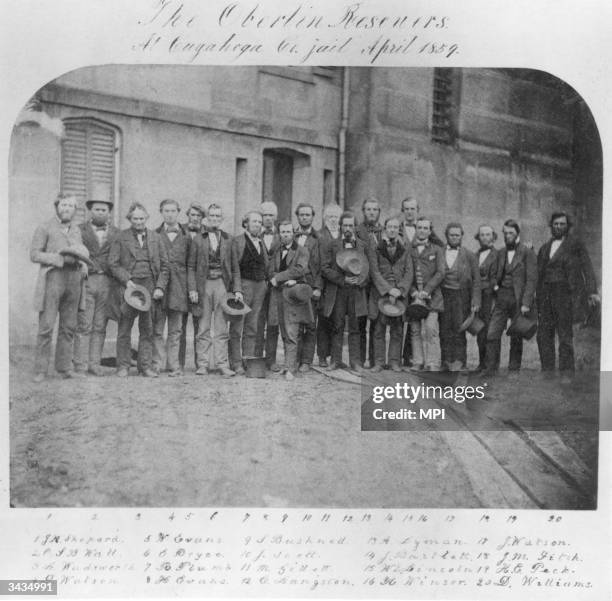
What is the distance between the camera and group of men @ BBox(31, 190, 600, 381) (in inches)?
152

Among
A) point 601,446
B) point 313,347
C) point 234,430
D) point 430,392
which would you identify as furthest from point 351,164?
point 601,446

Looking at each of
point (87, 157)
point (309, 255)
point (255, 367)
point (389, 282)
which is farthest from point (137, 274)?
point (389, 282)

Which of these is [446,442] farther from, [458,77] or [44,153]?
[44,153]

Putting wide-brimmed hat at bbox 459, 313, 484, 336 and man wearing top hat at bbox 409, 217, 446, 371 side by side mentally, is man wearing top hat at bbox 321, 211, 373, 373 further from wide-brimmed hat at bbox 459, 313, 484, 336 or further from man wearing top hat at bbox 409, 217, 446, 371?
wide-brimmed hat at bbox 459, 313, 484, 336

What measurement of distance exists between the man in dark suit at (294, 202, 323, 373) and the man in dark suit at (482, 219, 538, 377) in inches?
35.7

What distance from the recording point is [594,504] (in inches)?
150

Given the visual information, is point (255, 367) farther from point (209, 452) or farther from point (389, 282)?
point (389, 282)

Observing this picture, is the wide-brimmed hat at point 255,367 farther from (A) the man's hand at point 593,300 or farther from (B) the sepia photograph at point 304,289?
(A) the man's hand at point 593,300

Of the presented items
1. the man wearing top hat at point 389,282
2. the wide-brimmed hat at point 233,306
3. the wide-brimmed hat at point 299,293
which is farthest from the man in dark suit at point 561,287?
the wide-brimmed hat at point 233,306

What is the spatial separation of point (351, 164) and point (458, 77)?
0.68 meters

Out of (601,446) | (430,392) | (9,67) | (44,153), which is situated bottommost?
(601,446)

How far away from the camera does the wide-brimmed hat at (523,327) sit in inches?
155

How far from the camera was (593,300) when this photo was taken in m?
3.85

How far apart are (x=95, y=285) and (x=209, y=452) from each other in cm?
102
